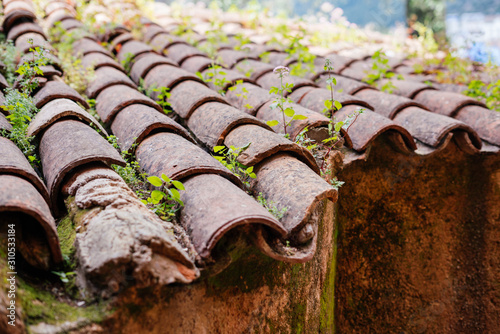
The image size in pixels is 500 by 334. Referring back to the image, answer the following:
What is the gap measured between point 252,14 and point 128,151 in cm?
518

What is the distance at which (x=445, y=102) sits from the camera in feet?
11.2

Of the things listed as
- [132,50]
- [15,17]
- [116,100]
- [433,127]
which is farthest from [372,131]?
[15,17]

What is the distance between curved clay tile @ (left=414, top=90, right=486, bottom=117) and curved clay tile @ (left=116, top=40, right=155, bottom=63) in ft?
9.35

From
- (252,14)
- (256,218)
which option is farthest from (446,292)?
(252,14)

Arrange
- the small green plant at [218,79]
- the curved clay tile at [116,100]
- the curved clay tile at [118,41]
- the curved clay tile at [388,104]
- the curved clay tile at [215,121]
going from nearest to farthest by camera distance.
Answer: the curved clay tile at [215,121] < the curved clay tile at [116,100] < the curved clay tile at [388,104] < the small green plant at [218,79] < the curved clay tile at [118,41]

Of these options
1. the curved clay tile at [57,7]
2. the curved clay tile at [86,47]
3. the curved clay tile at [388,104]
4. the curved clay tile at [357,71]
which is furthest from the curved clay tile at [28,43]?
the curved clay tile at [357,71]

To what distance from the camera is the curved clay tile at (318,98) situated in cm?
303

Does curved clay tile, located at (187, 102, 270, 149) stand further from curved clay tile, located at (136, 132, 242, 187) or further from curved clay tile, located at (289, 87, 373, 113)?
curved clay tile, located at (289, 87, 373, 113)

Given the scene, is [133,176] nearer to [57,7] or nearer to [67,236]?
[67,236]

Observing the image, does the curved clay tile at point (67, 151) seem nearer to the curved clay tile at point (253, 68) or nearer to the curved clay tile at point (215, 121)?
the curved clay tile at point (215, 121)

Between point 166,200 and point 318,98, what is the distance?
71.8 inches

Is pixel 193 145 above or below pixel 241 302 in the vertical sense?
above

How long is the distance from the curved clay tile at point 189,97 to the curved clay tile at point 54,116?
0.68 metres

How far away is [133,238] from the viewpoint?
129cm
